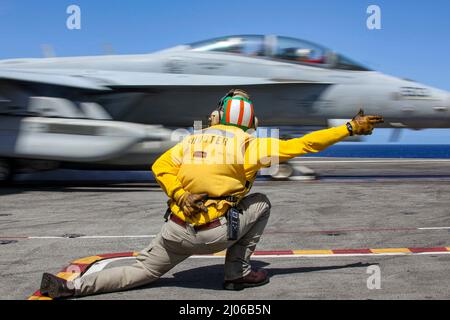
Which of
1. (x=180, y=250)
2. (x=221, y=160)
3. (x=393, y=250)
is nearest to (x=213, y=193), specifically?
(x=221, y=160)

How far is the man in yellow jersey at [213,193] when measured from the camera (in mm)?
4082

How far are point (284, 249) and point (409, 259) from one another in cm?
132

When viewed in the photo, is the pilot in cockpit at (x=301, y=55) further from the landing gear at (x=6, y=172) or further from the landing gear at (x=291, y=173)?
the landing gear at (x=6, y=172)

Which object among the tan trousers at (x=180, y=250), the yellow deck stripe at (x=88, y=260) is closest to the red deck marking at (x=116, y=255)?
the yellow deck stripe at (x=88, y=260)

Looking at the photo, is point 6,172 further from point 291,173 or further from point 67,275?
point 67,275

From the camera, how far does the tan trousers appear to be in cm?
409

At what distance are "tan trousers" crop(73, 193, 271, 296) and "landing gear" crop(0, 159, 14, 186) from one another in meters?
10.3

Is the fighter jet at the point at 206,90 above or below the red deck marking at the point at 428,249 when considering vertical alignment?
above

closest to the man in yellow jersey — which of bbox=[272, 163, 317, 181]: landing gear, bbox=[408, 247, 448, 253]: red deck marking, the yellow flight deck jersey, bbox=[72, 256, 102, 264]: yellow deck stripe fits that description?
the yellow flight deck jersey

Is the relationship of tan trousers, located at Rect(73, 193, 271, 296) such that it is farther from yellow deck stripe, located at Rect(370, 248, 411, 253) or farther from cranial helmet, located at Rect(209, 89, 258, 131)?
yellow deck stripe, located at Rect(370, 248, 411, 253)

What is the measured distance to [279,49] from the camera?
13.7m

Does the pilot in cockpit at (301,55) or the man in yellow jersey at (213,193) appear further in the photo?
the pilot in cockpit at (301,55)

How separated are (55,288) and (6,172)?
10.4m
